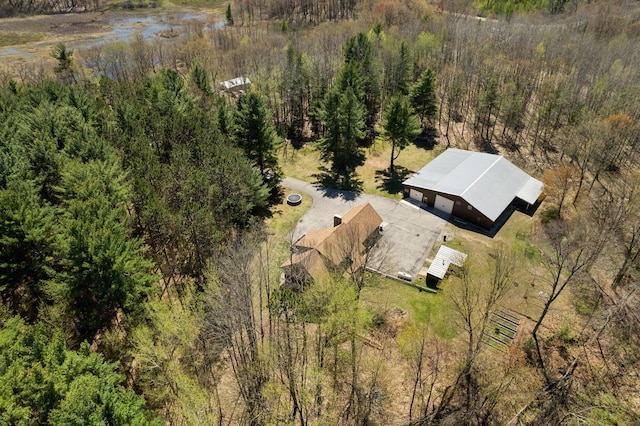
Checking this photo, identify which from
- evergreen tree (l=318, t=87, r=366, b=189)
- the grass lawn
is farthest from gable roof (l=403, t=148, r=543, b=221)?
evergreen tree (l=318, t=87, r=366, b=189)

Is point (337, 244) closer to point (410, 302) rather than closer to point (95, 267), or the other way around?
point (410, 302)

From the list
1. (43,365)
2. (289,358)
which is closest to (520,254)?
(289,358)

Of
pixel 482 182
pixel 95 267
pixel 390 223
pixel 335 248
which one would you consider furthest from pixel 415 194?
pixel 95 267

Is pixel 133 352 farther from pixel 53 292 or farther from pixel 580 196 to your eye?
pixel 580 196

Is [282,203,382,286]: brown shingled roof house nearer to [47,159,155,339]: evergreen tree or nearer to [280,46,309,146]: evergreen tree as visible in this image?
[47,159,155,339]: evergreen tree

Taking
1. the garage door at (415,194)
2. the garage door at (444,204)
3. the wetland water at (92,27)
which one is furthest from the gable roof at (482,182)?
the wetland water at (92,27)

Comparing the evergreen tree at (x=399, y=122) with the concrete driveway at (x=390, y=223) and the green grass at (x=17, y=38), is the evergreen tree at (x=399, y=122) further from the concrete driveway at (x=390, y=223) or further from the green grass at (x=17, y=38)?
the green grass at (x=17, y=38)
